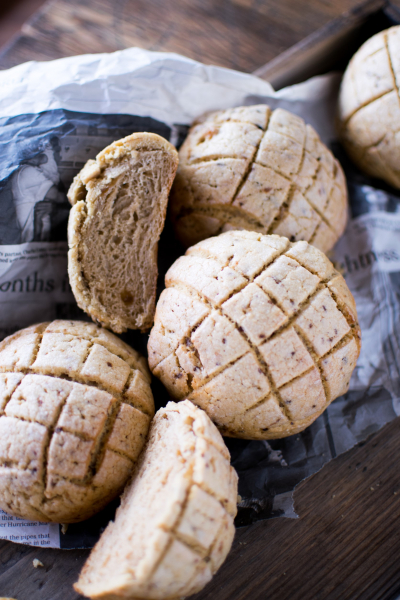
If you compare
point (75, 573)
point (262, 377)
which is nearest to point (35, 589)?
point (75, 573)

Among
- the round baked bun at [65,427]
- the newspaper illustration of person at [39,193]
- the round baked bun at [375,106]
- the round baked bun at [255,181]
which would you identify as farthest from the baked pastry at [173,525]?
the round baked bun at [375,106]

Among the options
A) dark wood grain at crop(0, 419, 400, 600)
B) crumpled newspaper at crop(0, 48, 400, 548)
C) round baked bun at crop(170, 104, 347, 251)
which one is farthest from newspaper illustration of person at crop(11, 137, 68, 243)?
dark wood grain at crop(0, 419, 400, 600)

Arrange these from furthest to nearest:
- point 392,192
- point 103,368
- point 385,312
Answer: point 392,192 < point 385,312 < point 103,368

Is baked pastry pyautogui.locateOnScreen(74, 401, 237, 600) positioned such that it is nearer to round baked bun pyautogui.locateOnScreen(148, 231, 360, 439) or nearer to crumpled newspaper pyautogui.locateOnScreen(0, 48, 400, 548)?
round baked bun pyautogui.locateOnScreen(148, 231, 360, 439)

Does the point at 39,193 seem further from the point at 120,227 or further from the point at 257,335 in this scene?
the point at 257,335

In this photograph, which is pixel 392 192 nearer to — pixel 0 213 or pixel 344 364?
pixel 344 364

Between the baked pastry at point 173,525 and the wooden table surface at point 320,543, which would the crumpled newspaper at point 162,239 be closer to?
the wooden table surface at point 320,543
